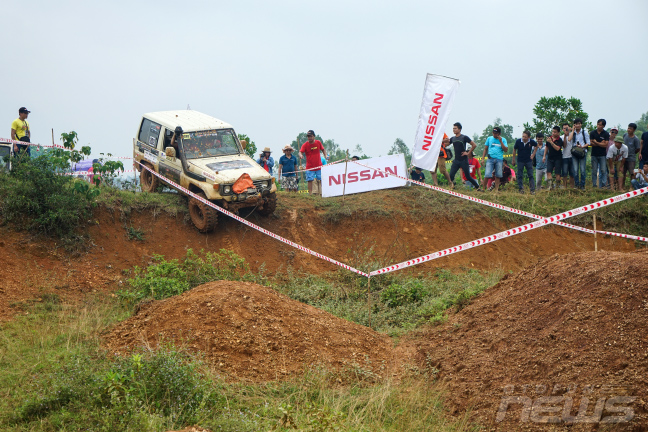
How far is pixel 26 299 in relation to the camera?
9586 millimetres

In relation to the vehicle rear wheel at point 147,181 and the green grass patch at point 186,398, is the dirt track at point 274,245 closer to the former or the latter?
the vehicle rear wheel at point 147,181

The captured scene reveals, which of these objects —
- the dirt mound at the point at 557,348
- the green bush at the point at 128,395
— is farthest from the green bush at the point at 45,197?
the dirt mound at the point at 557,348

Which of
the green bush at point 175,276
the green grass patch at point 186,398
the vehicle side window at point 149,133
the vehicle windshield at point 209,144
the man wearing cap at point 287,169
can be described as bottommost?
the green grass patch at point 186,398

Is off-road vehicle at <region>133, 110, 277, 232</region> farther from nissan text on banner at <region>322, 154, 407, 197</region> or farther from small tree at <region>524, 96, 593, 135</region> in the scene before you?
small tree at <region>524, 96, 593, 135</region>

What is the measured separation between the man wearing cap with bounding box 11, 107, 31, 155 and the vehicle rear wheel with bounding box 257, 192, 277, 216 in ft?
17.8

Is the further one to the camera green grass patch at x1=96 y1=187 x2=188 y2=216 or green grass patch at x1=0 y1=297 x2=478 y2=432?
green grass patch at x1=96 y1=187 x2=188 y2=216

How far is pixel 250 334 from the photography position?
7.08m

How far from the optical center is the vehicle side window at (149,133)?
13539 mm

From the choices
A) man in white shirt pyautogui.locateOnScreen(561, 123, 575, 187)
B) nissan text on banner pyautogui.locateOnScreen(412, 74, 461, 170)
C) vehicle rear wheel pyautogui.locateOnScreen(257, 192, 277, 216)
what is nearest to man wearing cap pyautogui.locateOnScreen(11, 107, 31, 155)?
vehicle rear wheel pyautogui.locateOnScreen(257, 192, 277, 216)

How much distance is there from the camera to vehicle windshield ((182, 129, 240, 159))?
1285cm

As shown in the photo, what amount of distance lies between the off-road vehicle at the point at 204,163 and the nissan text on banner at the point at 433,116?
4.44 metres

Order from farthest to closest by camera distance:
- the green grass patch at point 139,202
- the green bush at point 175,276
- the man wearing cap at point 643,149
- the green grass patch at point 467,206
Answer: the green grass patch at point 467,206, the man wearing cap at point 643,149, the green grass patch at point 139,202, the green bush at point 175,276

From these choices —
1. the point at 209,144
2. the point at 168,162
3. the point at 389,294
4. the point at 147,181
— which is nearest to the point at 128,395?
the point at 389,294

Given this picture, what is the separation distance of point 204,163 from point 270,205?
5.67ft
